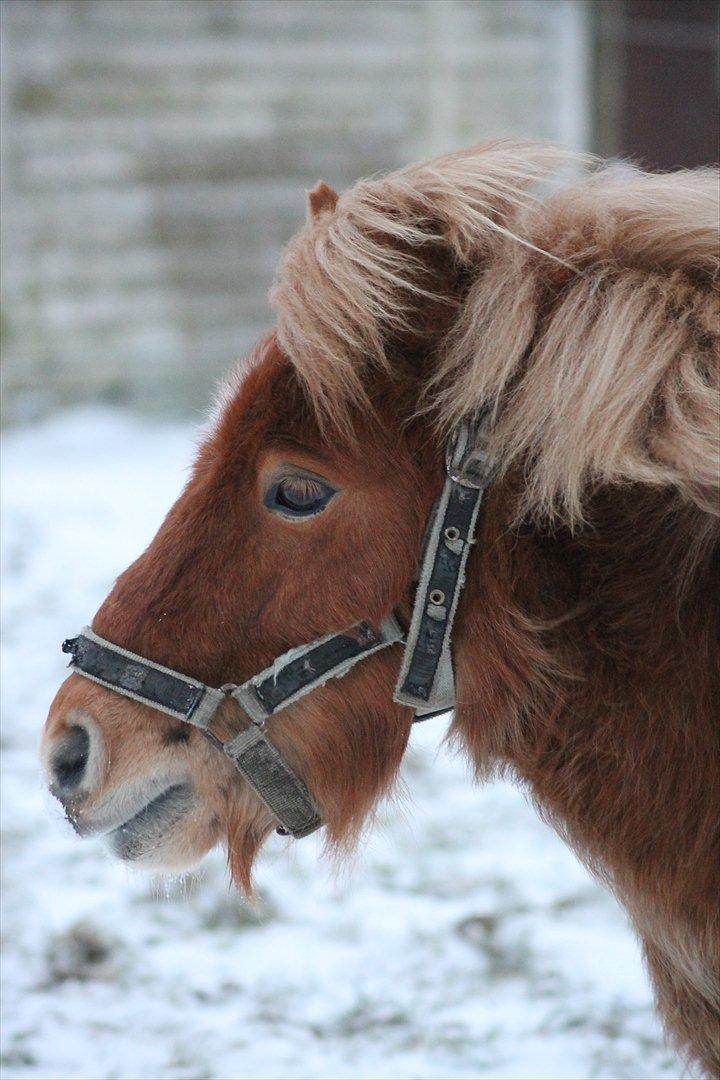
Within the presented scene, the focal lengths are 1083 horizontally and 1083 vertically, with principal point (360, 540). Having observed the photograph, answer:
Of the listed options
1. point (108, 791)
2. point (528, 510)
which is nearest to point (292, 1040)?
point (108, 791)

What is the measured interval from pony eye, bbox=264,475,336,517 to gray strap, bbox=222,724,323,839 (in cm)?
36

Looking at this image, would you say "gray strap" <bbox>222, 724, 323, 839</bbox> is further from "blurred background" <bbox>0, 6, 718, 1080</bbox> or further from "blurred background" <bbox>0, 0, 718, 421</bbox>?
"blurred background" <bbox>0, 0, 718, 421</bbox>

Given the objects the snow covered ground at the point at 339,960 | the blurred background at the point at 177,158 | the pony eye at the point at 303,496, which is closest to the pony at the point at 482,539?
the pony eye at the point at 303,496

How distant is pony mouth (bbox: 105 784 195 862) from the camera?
71.8 inches

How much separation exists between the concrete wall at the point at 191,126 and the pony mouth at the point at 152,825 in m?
6.79

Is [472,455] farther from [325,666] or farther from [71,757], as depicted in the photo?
[71,757]

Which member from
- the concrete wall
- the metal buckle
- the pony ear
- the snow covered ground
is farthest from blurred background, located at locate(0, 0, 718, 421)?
the metal buckle

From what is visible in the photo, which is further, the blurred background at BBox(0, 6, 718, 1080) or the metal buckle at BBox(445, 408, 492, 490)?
the blurred background at BBox(0, 6, 718, 1080)

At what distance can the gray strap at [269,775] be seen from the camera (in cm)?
178

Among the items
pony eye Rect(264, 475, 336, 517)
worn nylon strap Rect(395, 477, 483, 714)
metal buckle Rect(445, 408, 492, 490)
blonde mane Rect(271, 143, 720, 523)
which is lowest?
worn nylon strap Rect(395, 477, 483, 714)

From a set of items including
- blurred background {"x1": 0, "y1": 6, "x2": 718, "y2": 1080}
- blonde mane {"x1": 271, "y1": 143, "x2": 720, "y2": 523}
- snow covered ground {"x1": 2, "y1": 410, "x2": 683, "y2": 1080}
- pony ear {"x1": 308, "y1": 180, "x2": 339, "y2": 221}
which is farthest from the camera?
blurred background {"x1": 0, "y1": 6, "x2": 718, "y2": 1080}

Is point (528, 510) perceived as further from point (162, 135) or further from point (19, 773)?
point (162, 135)

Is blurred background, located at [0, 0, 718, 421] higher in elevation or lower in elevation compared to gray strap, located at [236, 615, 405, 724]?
higher

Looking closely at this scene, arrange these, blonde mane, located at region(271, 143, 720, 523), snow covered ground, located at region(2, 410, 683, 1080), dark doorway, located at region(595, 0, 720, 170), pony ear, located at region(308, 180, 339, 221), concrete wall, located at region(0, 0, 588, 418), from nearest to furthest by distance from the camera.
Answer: blonde mane, located at region(271, 143, 720, 523) → pony ear, located at region(308, 180, 339, 221) → snow covered ground, located at region(2, 410, 683, 1080) → concrete wall, located at region(0, 0, 588, 418) → dark doorway, located at region(595, 0, 720, 170)
